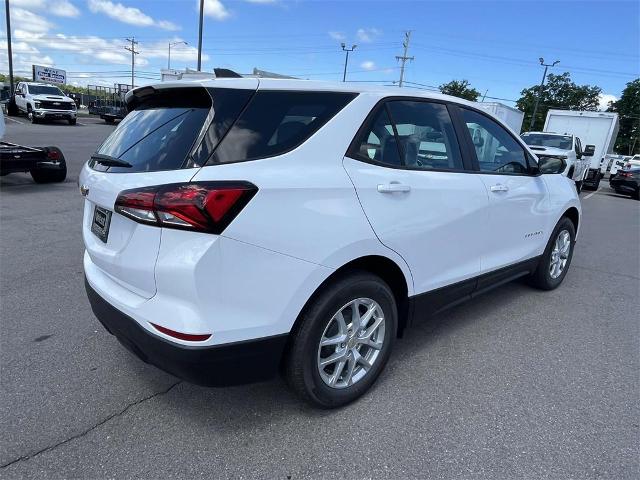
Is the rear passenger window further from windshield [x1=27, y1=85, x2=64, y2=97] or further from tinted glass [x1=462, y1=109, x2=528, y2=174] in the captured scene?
windshield [x1=27, y1=85, x2=64, y2=97]

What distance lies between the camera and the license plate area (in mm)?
2328

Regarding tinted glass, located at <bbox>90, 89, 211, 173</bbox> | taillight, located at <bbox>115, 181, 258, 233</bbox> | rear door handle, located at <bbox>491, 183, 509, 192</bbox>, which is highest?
tinted glass, located at <bbox>90, 89, 211, 173</bbox>

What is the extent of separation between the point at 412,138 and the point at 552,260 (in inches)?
109

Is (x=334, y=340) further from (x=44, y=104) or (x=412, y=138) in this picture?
(x=44, y=104)

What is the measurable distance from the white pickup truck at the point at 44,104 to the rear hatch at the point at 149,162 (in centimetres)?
2989

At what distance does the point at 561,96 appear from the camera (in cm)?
7412

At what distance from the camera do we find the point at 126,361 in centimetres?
302

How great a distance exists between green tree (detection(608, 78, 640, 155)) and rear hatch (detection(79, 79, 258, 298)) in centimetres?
8688

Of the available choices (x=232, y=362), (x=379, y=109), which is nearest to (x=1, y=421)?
(x=232, y=362)

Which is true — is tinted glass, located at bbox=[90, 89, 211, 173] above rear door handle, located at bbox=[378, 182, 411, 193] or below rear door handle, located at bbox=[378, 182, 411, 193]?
above

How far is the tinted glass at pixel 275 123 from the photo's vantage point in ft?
6.86

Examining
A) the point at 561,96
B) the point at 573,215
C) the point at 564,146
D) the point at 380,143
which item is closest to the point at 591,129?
the point at 564,146

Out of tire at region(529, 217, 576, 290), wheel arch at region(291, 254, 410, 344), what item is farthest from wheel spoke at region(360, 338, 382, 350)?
tire at region(529, 217, 576, 290)

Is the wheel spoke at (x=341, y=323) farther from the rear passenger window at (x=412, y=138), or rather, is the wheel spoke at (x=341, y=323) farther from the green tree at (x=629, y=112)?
the green tree at (x=629, y=112)
